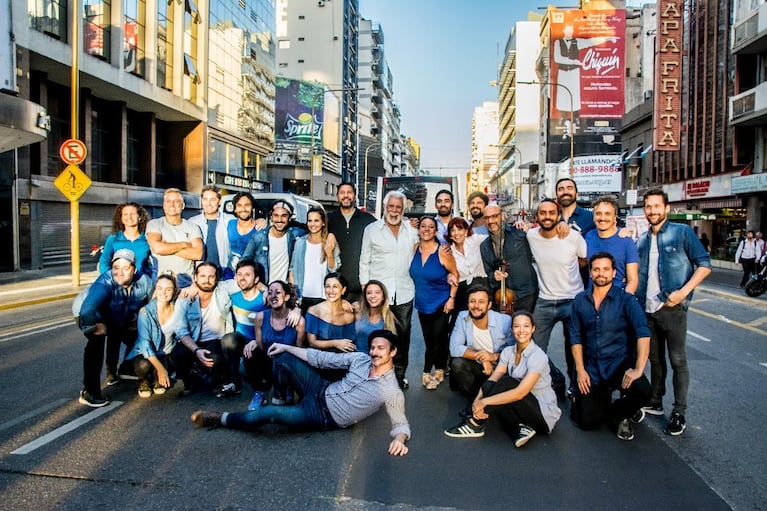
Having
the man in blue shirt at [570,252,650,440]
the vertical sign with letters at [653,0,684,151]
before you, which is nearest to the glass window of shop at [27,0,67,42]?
the man in blue shirt at [570,252,650,440]

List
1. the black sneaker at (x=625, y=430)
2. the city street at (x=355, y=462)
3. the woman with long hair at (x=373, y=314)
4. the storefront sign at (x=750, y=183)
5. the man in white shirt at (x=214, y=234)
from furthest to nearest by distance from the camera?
the storefront sign at (x=750, y=183), the man in white shirt at (x=214, y=234), the woman with long hair at (x=373, y=314), the black sneaker at (x=625, y=430), the city street at (x=355, y=462)

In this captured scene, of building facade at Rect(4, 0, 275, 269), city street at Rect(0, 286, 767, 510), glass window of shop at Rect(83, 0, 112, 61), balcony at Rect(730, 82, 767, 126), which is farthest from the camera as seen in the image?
balcony at Rect(730, 82, 767, 126)

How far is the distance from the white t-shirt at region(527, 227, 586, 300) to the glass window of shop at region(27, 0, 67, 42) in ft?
69.2

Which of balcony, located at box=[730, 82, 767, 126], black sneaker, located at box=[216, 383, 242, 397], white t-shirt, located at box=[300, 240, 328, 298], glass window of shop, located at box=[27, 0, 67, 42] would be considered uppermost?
glass window of shop, located at box=[27, 0, 67, 42]

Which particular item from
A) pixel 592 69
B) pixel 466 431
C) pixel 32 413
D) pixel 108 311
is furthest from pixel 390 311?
pixel 592 69

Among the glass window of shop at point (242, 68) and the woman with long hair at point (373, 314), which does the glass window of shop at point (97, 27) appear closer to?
the glass window of shop at point (242, 68)

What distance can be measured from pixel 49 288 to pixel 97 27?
574 inches

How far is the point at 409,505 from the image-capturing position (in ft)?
11.2

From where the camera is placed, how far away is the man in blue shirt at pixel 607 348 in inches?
183

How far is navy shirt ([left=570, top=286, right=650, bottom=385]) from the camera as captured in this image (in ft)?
15.5

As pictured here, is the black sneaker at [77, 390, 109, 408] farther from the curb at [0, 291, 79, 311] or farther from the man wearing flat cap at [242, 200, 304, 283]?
the curb at [0, 291, 79, 311]

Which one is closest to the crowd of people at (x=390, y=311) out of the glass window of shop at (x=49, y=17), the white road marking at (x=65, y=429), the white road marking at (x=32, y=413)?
the white road marking at (x=65, y=429)

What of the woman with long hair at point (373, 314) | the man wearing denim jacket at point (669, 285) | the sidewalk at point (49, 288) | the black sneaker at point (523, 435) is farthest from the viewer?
the sidewalk at point (49, 288)

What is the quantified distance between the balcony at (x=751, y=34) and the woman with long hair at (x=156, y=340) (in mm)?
26933
